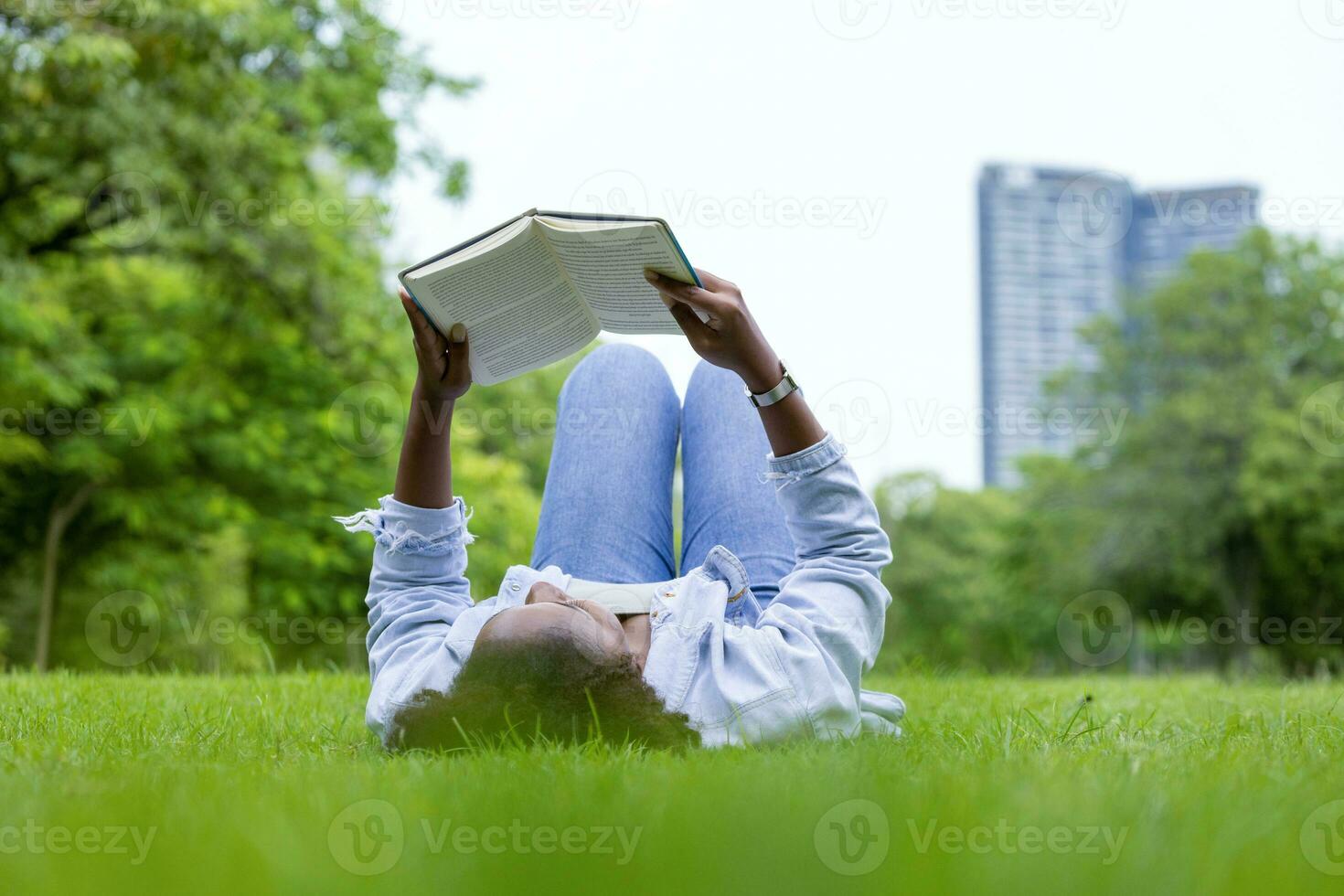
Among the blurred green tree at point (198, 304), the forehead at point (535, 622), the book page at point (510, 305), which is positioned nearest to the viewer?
the forehead at point (535, 622)

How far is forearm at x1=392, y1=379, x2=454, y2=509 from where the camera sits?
2518 mm

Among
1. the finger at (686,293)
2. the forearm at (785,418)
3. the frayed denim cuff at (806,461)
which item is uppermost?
the finger at (686,293)

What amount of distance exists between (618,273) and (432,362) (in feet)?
1.57

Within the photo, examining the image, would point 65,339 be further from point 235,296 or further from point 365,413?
point 365,413

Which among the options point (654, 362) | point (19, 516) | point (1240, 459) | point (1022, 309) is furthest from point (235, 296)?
point (1022, 309)

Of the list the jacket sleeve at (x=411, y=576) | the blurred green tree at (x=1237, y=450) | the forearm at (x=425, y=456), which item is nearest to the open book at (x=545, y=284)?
the forearm at (x=425, y=456)

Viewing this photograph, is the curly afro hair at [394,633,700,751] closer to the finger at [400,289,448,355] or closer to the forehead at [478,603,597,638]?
the forehead at [478,603,597,638]

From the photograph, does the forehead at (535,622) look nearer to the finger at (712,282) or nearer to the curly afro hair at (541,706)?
the curly afro hair at (541,706)

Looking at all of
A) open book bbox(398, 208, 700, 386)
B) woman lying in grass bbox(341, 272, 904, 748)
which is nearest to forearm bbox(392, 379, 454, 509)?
woman lying in grass bbox(341, 272, 904, 748)

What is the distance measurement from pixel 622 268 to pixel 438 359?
489mm

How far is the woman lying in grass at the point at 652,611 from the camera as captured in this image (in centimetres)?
213

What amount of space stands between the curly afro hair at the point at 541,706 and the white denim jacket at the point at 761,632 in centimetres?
5

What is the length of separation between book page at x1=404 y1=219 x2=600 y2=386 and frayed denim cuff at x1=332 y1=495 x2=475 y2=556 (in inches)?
13.4

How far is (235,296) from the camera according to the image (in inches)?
432
